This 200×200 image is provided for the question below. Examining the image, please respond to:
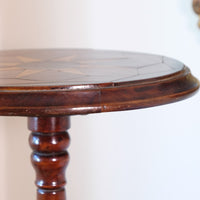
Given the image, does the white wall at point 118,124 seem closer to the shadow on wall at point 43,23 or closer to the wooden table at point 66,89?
the shadow on wall at point 43,23

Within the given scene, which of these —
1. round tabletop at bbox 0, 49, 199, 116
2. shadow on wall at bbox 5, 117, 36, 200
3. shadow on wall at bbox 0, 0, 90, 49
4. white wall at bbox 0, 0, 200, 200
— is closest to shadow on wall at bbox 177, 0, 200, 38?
white wall at bbox 0, 0, 200, 200

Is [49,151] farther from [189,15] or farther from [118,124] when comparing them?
[189,15]

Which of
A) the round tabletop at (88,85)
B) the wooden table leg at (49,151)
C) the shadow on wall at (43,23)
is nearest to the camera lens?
the round tabletop at (88,85)

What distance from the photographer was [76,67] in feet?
3.16

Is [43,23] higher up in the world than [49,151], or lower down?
higher up

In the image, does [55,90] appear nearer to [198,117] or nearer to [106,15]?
[106,15]

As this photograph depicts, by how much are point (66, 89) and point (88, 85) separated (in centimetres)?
4

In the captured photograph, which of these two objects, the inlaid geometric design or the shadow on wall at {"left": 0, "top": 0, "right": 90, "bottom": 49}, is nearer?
the inlaid geometric design

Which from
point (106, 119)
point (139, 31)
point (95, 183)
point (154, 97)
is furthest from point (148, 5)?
point (154, 97)

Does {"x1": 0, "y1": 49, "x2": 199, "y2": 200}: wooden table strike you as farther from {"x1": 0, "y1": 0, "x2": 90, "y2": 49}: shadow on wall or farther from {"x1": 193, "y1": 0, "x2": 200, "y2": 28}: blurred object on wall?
{"x1": 193, "y1": 0, "x2": 200, "y2": 28}: blurred object on wall

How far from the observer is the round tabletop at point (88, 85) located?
2.34ft

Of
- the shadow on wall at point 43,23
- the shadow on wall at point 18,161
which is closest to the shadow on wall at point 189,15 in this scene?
the shadow on wall at point 43,23

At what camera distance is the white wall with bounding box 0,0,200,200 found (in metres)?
1.38

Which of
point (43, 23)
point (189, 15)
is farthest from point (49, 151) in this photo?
point (189, 15)
